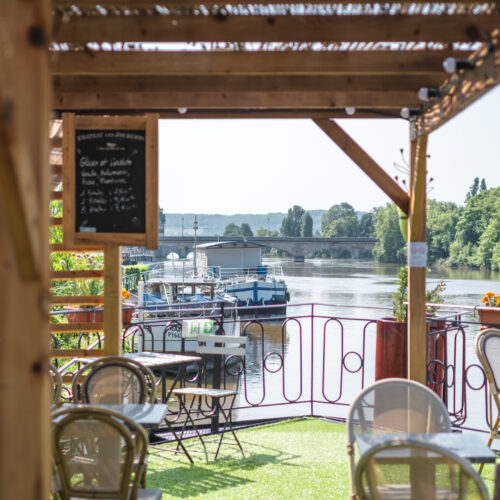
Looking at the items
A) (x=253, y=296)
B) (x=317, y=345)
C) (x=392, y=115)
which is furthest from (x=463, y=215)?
(x=392, y=115)

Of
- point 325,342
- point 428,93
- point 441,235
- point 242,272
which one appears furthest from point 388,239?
point 428,93

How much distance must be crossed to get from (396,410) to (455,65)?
1.77m

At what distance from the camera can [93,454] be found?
2.74 meters

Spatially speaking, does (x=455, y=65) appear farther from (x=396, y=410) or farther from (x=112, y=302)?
(x=112, y=302)

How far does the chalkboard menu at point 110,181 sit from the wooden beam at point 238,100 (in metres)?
0.26

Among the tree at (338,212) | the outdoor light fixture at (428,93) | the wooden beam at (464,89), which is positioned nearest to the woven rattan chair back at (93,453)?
the wooden beam at (464,89)

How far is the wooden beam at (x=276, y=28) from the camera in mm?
3443

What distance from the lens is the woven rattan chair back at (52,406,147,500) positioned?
8.54ft

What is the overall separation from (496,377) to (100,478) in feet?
9.19

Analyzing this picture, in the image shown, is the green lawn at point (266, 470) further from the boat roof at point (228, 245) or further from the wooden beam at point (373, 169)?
the boat roof at point (228, 245)

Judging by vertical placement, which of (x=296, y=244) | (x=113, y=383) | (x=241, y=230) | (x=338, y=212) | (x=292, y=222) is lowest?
(x=113, y=383)

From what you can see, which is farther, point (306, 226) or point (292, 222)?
point (292, 222)

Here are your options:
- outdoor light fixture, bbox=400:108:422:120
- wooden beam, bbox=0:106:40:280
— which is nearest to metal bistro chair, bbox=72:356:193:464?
wooden beam, bbox=0:106:40:280

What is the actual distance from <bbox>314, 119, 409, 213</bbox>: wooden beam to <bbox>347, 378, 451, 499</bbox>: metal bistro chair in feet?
7.29
